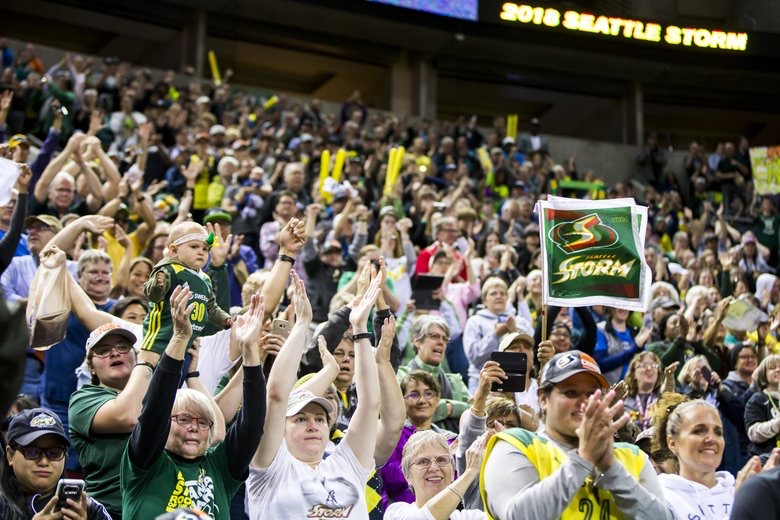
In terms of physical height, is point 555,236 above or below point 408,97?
below

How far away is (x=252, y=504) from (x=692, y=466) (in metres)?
1.81

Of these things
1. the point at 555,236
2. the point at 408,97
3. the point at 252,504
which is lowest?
the point at 252,504

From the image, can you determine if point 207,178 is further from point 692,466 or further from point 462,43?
point 462,43

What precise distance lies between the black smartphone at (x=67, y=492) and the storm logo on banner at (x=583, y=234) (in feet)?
9.20

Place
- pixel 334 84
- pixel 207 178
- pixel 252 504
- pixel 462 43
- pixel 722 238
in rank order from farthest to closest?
pixel 334 84
pixel 462 43
pixel 722 238
pixel 207 178
pixel 252 504

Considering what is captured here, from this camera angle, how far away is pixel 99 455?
4.49 meters

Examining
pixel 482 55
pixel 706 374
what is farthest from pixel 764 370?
pixel 482 55

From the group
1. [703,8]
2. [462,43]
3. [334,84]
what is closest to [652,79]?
[703,8]

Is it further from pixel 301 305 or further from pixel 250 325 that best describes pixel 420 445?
pixel 250 325

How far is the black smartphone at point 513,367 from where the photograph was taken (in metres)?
5.11

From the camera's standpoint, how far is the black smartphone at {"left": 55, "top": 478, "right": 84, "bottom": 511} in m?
3.83

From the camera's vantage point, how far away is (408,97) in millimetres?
24516

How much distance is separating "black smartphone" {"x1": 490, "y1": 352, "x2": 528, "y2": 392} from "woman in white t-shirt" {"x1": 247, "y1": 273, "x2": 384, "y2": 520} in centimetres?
76

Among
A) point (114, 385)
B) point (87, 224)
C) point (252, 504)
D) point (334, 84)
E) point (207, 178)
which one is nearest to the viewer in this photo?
point (252, 504)
